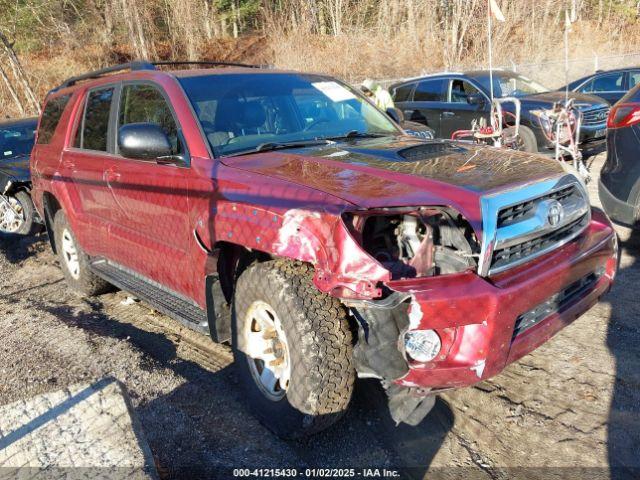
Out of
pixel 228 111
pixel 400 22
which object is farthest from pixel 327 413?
pixel 400 22

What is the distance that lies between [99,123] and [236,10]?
29.6 metres

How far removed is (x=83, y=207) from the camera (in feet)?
16.2

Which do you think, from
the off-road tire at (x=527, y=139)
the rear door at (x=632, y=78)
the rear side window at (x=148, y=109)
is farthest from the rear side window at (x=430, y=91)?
the rear side window at (x=148, y=109)

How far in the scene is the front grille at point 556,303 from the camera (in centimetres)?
273

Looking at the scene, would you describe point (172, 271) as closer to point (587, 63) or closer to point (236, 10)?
point (587, 63)

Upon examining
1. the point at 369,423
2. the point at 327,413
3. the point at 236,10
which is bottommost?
the point at 369,423

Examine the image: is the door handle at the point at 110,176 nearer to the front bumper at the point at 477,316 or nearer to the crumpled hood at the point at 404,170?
the crumpled hood at the point at 404,170

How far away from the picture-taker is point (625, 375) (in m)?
3.42

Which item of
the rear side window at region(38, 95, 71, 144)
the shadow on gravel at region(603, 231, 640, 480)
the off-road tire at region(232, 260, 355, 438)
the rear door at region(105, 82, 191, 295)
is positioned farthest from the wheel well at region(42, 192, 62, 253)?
the shadow on gravel at region(603, 231, 640, 480)

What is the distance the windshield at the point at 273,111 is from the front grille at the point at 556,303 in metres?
1.72

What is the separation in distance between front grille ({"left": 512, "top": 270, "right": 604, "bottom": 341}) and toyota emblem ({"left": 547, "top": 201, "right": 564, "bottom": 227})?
1.17ft

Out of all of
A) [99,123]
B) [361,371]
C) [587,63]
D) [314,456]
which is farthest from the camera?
[587,63]

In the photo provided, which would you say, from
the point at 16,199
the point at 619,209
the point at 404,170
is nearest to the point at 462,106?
the point at 619,209

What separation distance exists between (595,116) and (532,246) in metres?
8.94
